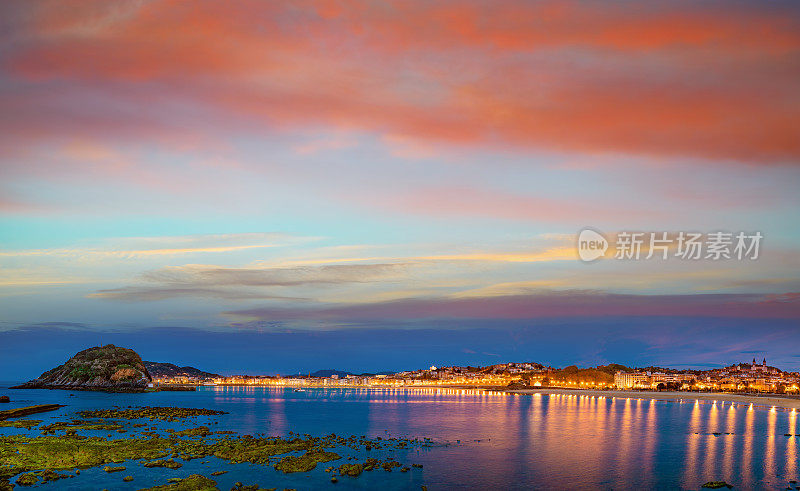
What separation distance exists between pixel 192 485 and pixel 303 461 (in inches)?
497

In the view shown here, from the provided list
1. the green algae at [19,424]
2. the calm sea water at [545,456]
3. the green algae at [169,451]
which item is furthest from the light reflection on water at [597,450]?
the green algae at [19,424]

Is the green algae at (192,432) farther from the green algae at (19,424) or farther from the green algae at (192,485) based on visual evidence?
the green algae at (192,485)

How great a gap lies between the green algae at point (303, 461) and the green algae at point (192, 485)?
746 cm

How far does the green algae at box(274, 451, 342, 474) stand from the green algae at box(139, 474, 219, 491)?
7.46 meters

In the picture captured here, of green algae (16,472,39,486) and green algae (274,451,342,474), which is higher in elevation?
green algae (16,472,39,486)

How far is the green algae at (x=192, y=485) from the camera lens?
4209 cm

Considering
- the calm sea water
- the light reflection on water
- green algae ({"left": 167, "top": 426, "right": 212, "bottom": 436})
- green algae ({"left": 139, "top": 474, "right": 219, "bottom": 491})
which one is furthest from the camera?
green algae ({"left": 167, "top": 426, "right": 212, "bottom": 436})

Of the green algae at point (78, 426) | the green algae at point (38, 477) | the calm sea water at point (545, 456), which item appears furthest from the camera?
the green algae at point (78, 426)

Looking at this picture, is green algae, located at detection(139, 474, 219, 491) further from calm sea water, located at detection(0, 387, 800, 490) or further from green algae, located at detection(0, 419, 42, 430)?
green algae, located at detection(0, 419, 42, 430)

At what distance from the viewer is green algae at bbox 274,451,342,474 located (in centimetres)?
5064

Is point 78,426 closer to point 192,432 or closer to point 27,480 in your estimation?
point 192,432

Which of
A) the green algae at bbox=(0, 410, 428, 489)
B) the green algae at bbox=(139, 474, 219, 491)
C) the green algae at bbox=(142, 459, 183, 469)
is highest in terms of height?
the green algae at bbox=(139, 474, 219, 491)

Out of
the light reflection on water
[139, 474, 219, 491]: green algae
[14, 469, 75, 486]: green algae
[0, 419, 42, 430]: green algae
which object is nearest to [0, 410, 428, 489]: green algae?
A: [14, 469, 75, 486]: green algae

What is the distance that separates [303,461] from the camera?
176 ft
